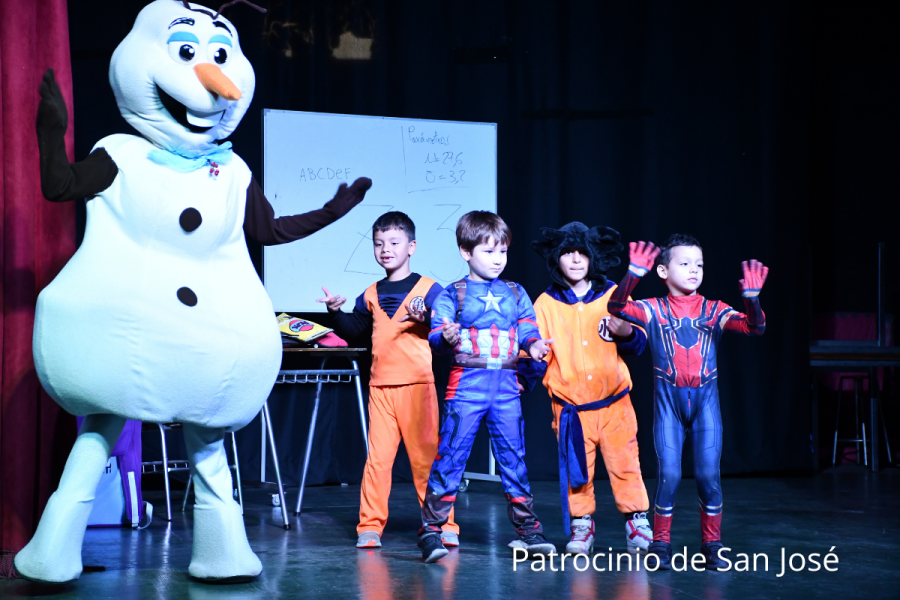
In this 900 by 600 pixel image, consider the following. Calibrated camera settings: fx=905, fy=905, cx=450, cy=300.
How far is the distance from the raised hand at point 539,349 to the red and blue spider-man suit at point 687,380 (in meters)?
0.27

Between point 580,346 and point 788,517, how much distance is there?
1.56 meters

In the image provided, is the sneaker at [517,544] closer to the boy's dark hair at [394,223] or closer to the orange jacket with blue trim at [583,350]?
the orange jacket with blue trim at [583,350]

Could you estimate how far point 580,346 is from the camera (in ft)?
11.1

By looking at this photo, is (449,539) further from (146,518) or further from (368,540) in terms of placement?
(146,518)

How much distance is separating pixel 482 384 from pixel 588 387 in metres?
0.44

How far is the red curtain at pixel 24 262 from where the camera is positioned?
9.34 ft

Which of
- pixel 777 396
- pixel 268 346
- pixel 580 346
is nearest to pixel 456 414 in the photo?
pixel 580 346

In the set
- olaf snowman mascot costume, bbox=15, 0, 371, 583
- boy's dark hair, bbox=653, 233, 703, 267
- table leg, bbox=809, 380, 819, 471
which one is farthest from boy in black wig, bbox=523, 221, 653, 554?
table leg, bbox=809, 380, 819, 471

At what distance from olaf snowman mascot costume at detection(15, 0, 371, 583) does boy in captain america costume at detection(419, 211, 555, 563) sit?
715 millimetres

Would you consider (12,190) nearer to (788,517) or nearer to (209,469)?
(209,469)

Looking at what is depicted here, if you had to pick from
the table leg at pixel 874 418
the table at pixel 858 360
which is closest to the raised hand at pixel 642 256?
the table at pixel 858 360

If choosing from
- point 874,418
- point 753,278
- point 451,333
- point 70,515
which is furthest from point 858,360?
point 70,515

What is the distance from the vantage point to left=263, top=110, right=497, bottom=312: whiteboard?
4777 millimetres

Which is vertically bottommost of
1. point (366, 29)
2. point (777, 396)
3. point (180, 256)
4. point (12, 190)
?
point (777, 396)
